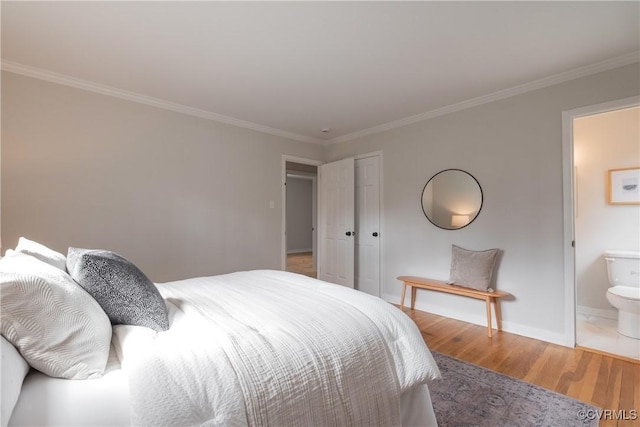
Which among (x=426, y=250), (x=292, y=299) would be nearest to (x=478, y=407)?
(x=292, y=299)

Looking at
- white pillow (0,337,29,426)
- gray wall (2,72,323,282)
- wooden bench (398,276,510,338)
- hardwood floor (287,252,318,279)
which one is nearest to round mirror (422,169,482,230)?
wooden bench (398,276,510,338)

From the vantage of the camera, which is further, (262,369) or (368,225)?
(368,225)

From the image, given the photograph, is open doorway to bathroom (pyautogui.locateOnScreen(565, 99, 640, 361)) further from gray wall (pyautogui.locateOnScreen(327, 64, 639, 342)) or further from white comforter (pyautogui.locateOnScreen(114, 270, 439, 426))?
white comforter (pyautogui.locateOnScreen(114, 270, 439, 426))

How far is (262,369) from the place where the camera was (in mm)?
950

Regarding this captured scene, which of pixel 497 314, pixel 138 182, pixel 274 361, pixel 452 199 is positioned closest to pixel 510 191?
pixel 452 199

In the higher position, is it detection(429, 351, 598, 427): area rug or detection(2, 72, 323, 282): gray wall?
detection(2, 72, 323, 282): gray wall

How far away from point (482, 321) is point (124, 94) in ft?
14.8

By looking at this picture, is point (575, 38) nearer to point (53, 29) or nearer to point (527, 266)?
point (527, 266)

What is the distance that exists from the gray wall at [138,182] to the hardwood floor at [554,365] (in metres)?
2.50

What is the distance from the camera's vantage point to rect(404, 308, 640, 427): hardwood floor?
181 centimetres

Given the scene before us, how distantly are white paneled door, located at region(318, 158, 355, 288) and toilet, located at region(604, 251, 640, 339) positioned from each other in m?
2.84

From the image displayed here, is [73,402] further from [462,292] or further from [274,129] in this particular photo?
[274,129]

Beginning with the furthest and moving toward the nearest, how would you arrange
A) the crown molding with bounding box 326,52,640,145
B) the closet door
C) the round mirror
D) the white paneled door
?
the white paneled door
the closet door
the round mirror
the crown molding with bounding box 326,52,640,145

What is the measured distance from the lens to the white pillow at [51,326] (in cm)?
80
